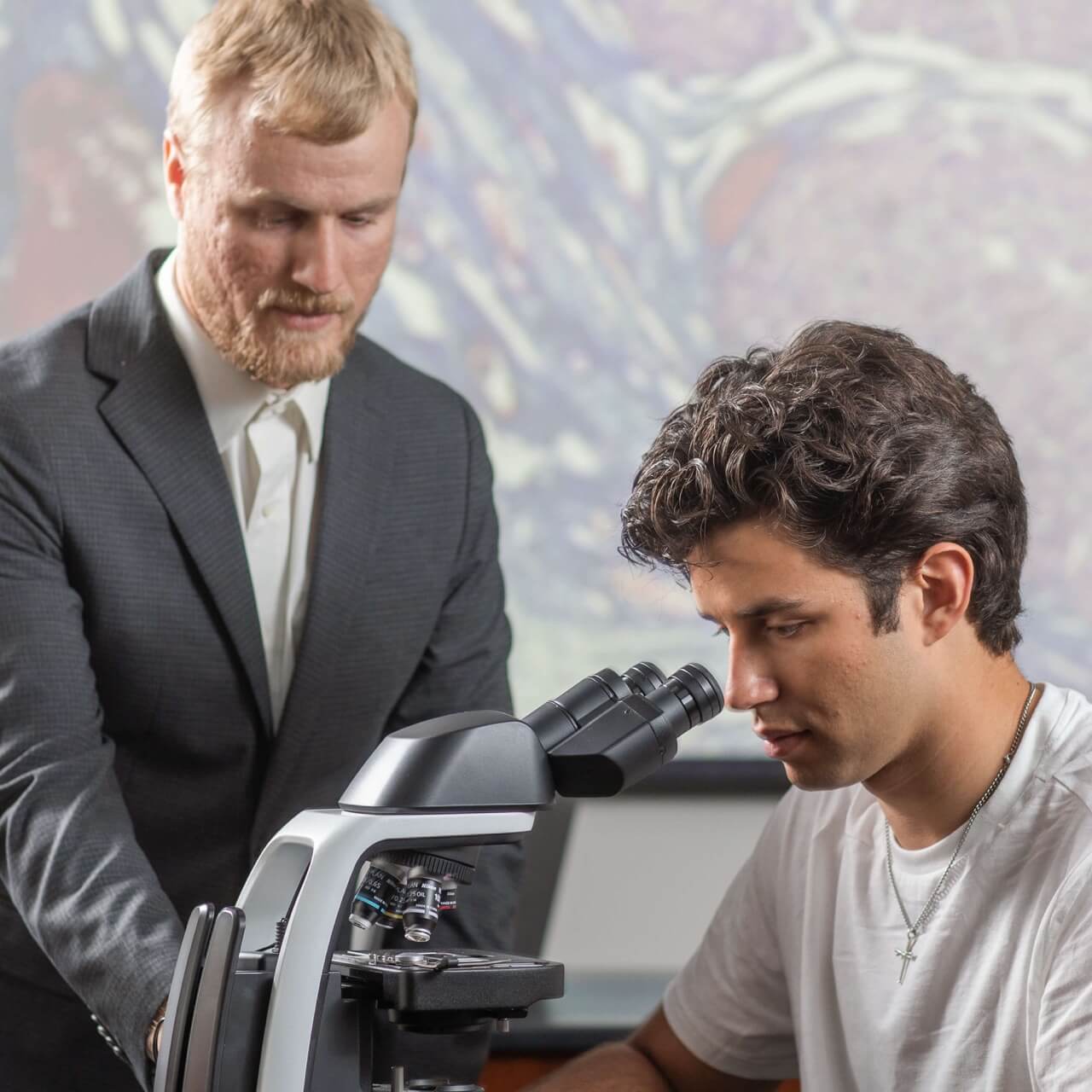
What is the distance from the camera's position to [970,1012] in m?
1.35

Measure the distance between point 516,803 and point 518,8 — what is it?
183 cm

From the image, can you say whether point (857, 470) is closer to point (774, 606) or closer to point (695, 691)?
point (774, 606)

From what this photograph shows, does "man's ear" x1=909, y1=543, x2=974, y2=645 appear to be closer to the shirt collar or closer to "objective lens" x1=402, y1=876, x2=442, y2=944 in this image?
"objective lens" x1=402, y1=876, x2=442, y2=944

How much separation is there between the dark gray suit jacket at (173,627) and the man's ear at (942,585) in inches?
24.1

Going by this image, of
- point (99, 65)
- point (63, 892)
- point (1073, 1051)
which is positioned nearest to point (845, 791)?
point (1073, 1051)

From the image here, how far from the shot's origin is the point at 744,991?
5.24 feet

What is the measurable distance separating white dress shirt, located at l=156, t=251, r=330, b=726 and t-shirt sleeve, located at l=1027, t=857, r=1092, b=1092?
0.85 meters

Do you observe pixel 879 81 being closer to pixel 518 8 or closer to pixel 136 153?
pixel 518 8

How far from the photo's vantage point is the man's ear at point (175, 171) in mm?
1671

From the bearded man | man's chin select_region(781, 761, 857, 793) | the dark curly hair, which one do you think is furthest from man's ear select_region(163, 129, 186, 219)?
man's chin select_region(781, 761, 857, 793)

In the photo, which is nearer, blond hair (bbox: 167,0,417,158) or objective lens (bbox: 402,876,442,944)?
objective lens (bbox: 402,876,442,944)

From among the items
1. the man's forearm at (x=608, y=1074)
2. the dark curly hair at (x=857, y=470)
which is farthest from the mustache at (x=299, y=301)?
the man's forearm at (x=608, y=1074)

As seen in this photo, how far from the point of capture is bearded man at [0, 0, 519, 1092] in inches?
60.8

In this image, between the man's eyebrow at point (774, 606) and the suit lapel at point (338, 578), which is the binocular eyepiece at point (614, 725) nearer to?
the man's eyebrow at point (774, 606)
